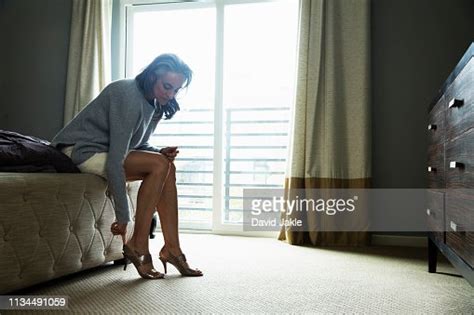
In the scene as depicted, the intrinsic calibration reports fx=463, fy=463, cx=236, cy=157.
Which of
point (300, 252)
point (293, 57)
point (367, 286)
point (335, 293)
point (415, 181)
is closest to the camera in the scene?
point (335, 293)

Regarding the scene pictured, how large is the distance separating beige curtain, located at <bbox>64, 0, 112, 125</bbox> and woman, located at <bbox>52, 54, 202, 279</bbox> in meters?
1.60

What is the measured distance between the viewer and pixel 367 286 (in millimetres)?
1705

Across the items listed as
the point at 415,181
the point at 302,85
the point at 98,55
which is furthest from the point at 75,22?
the point at 415,181

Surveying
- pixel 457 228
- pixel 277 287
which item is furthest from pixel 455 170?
pixel 277 287

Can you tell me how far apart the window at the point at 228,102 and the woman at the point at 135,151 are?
1.40 m

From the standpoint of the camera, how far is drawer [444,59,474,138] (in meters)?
1.24

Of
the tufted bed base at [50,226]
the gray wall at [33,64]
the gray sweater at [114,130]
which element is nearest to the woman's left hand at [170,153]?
the gray sweater at [114,130]

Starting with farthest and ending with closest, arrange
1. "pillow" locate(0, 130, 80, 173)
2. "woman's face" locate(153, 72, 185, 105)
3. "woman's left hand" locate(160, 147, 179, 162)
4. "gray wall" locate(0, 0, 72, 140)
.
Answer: "gray wall" locate(0, 0, 72, 140)
"woman's left hand" locate(160, 147, 179, 162)
"woman's face" locate(153, 72, 185, 105)
"pillow" locate(0, 130, 80, 173)

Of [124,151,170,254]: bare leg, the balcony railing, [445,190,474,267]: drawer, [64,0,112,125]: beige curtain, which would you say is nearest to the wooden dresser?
[445,190,474,267]: drawer

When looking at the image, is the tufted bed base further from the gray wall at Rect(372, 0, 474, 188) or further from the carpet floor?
the gray wall at Rect(372, 0, 474, 188)

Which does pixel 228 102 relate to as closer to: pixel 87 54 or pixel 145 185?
pixel 87 54

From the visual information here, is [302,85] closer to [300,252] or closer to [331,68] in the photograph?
[331,68]

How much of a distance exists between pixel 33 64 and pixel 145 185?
7.68ft

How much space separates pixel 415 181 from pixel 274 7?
154cm
